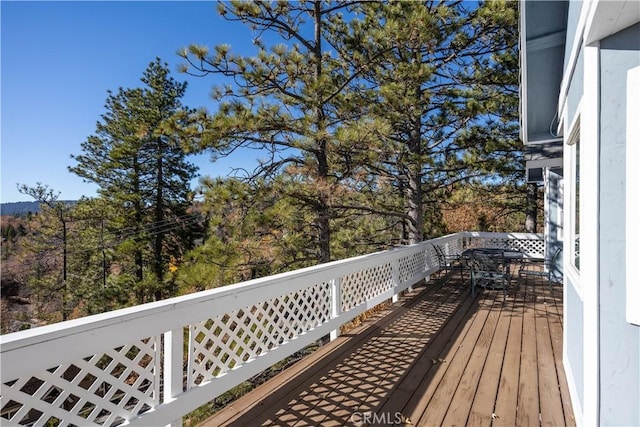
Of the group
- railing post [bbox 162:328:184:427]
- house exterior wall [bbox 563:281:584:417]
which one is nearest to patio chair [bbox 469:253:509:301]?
house exterior wall [bbox 563:281:584:417]

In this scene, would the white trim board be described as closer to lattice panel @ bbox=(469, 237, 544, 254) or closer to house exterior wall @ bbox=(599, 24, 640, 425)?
house exterior wall @ bbox=(599, 24, 640, 425)

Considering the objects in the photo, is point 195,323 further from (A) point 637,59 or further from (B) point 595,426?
(A) point 637,59

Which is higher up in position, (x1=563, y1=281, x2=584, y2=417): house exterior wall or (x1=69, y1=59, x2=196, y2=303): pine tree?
(x1=69, y1=59, x2=196, y2=303): pine tree

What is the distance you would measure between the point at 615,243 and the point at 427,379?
2046mm

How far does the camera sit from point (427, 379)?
3.02 m

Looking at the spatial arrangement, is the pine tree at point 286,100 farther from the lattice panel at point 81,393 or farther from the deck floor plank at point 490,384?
the lattice panel at point 81,393

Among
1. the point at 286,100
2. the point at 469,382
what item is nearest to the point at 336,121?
the point at 286,100

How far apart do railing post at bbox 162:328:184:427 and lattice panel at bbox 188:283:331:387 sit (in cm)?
12

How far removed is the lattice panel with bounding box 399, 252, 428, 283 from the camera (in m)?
6.32

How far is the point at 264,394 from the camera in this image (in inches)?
110

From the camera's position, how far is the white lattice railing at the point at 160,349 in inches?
60.1

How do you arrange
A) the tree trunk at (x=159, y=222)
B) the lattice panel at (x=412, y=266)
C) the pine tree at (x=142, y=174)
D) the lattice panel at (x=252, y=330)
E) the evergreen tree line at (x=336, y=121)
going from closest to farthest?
the lattice panel at (x=252, y=330) < the evergreen tree line at (x=336, y=121) < the lattice panel at (x=412, y=266) < the pine tree at (x=142, y=174) < the tree trunk at (x=159, y=222)

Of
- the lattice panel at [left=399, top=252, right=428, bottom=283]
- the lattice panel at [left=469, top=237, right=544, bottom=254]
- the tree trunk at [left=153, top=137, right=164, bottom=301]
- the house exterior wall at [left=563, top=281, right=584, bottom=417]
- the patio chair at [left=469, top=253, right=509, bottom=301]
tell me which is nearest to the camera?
the house exterior wall at [left=563, top=281, right=584, bottom=417]

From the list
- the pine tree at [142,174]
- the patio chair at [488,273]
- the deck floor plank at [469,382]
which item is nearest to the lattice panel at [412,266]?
the patio chair at [488,273]
